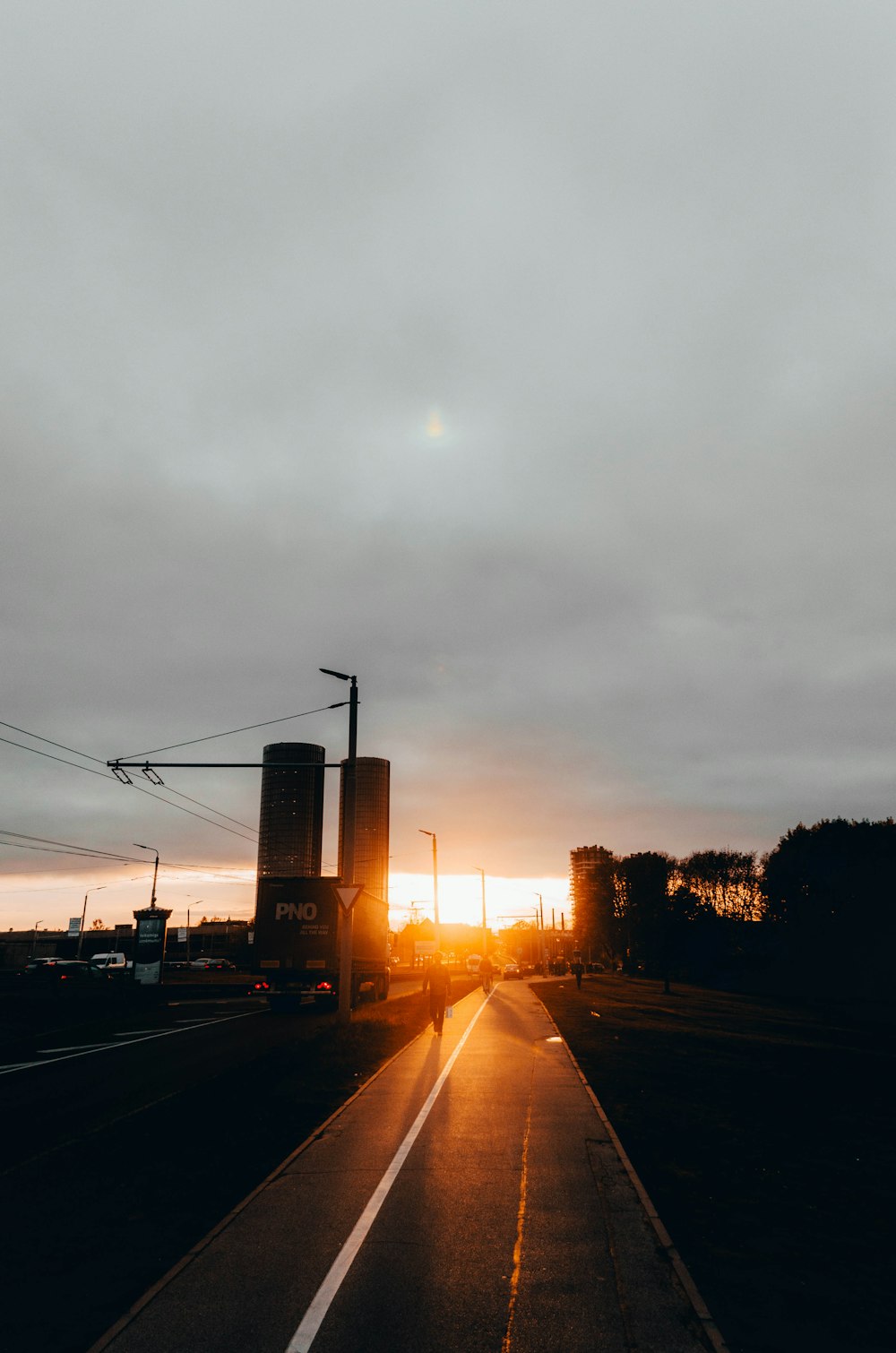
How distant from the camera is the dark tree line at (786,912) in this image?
5466 cm

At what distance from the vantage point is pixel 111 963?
68.2 meters

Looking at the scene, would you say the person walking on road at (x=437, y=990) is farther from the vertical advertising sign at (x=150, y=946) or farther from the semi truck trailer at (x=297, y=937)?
the vertical advertising sign at (x=150, y=946)

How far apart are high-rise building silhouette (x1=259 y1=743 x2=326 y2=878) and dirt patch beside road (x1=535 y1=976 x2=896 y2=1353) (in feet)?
173

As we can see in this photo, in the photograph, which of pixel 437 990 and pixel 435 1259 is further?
pixel 437 990

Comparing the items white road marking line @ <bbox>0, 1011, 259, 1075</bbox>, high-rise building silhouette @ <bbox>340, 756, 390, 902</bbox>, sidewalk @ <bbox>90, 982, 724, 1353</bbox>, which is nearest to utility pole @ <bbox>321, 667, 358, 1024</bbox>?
white road marking line @ <bbox>0, 1011, 259, 1075</bbox>

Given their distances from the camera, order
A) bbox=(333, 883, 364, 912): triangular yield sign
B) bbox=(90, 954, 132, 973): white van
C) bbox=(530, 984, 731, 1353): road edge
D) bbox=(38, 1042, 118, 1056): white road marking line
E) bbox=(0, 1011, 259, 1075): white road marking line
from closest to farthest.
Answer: bbox=(530, 984, 731, 1353): road edge < bbox=(0, 1011, 259, 1075): white road marking line < bbox=(38, 1042, 118, 1056): white road marking line < bbox=(333, 883, 364, 912): triangular yield sign < bbox=(90, 954, 132, 973): white van

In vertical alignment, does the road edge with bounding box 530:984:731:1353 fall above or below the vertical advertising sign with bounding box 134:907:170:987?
below

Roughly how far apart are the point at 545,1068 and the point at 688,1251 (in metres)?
10.6

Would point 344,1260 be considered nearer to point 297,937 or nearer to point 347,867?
point 347,867

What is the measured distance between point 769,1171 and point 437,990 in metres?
14.3

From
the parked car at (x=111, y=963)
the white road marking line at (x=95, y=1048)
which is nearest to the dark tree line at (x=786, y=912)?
the white road marking line at (x=95, y=1048)

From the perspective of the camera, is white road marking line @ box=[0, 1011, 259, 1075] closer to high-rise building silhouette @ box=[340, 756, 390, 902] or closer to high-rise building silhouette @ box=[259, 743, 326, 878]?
high-rise building silhouette @ box=[259, 743, 326, 878]

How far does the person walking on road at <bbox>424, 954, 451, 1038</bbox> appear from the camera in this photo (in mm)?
22297

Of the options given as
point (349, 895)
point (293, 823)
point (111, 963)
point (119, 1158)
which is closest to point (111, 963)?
point (111, 963)
